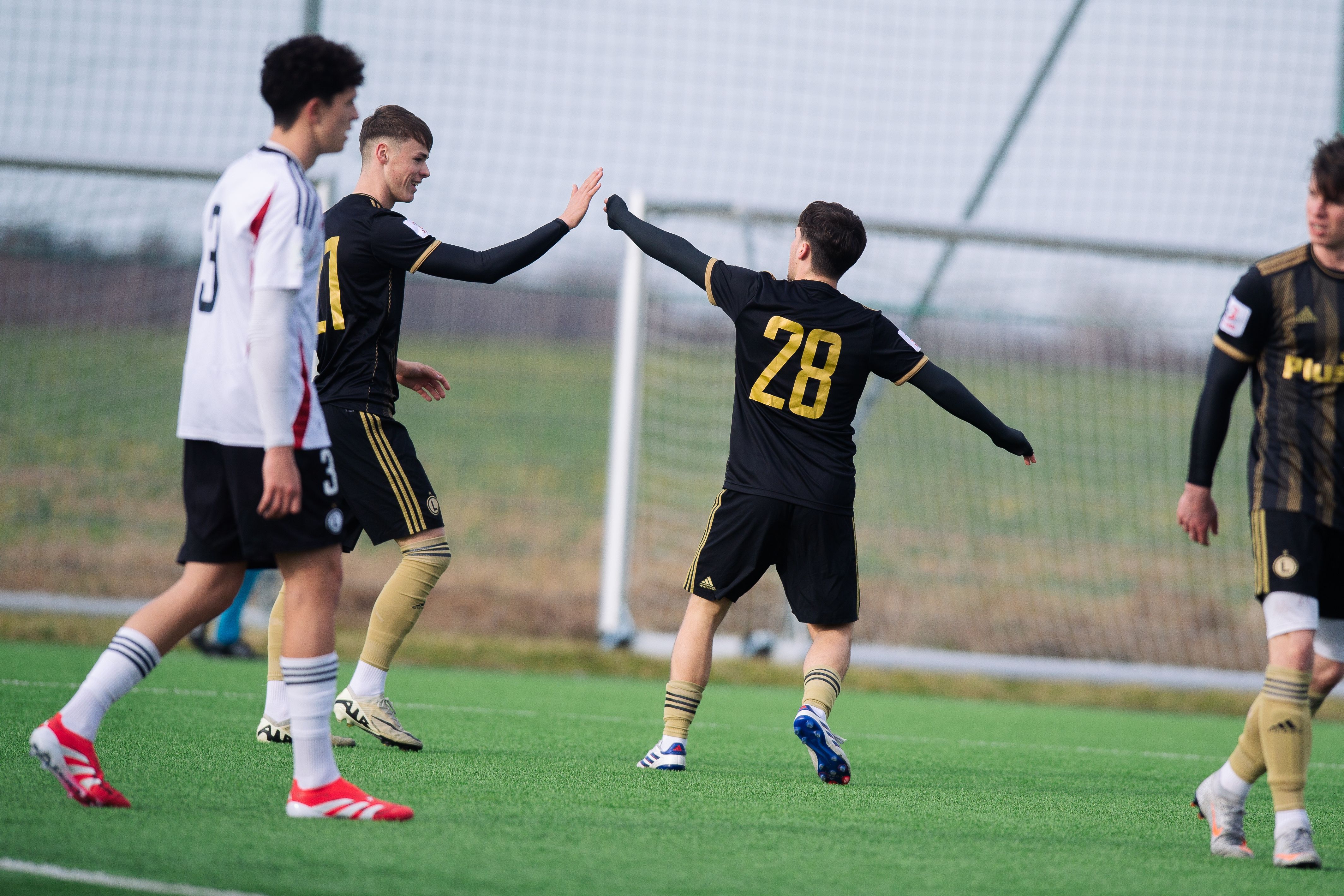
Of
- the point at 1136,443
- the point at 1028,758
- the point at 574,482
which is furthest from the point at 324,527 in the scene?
the point at 574,482

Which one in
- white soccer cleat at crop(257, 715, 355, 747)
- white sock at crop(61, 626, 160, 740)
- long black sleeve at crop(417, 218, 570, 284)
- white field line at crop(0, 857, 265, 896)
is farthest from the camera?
white soccer cleat at crop(257, 715, 355, 747)

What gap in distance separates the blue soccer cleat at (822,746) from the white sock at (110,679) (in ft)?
7.05

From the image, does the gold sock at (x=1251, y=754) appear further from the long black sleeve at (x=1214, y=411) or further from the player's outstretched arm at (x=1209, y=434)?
the long black sleeve at (x=1214, y=411)

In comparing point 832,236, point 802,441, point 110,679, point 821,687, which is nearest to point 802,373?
point 802,441

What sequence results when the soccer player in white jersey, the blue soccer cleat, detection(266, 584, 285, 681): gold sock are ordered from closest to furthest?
the soccer player in white jersey
the blue soccer cleat
detection(266, 584, 285, 681): gold sock

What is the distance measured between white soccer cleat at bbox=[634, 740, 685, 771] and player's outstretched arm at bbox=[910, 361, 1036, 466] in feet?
5.21

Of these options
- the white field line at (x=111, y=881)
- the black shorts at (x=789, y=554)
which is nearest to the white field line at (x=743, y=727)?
the black shorts at (x=789, y=554)

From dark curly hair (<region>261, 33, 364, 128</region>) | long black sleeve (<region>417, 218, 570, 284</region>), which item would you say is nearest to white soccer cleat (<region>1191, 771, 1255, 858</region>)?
long black sleeve (<region>417, 218, 570, 284</region>)

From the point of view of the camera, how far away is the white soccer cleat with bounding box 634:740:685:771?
4625mm

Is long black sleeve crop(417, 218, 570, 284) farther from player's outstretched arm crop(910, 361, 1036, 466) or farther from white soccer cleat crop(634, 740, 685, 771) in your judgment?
white soccer cleat crop(634, 740, 685, 771)

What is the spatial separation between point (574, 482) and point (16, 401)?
5287 millimetres

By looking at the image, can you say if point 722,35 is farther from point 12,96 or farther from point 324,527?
point 324,527

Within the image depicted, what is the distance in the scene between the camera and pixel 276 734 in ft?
15.5

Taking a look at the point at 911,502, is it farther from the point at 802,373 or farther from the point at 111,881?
the point at 111,881
